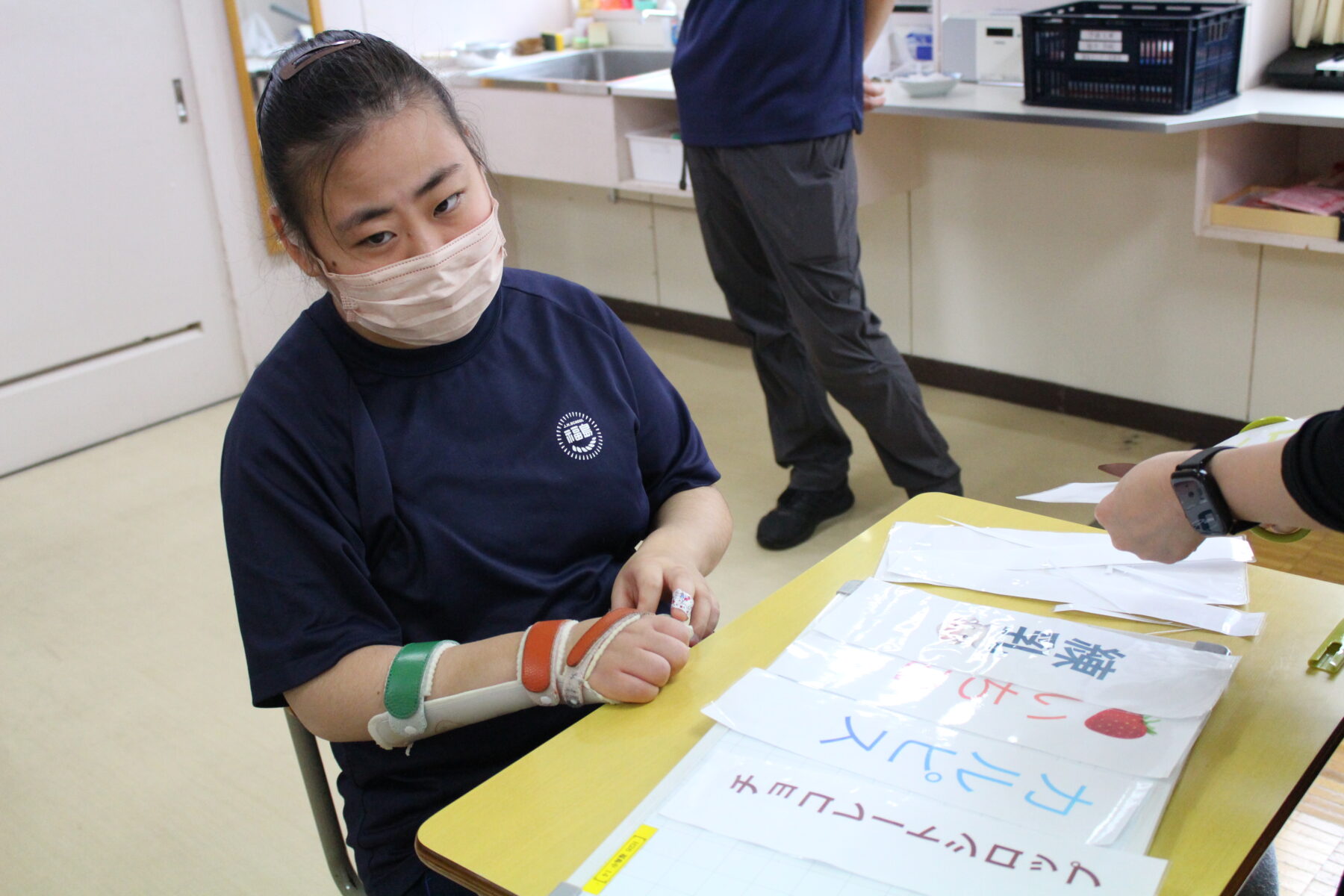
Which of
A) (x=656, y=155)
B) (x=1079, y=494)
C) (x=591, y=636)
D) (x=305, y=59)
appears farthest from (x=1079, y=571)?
(x=656, y=155)

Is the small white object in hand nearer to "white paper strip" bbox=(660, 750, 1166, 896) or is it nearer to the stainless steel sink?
"white paper strip" bbox=(660, 750, 1166, 896)

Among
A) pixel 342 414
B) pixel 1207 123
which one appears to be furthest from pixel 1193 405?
pixel 342 414

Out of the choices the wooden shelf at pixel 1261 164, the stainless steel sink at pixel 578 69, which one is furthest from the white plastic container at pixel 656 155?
the wooden shelf at pixel 1261 164

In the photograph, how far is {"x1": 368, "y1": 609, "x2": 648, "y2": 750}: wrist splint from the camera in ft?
3.23

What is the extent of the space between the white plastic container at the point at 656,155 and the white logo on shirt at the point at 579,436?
2.14m

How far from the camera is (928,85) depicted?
9.05ft

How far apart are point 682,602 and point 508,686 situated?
197 mm

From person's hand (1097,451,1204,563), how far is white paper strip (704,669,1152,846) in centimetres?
21

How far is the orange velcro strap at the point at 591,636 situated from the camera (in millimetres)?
987

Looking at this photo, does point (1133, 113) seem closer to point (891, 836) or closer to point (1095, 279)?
point (1095, 279)

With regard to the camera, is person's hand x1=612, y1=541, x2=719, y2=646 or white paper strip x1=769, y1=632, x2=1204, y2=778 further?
person's hand x1=612, y1=541, x2=719, y2=646

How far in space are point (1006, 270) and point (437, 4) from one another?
2205mm

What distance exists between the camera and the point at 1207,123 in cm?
232

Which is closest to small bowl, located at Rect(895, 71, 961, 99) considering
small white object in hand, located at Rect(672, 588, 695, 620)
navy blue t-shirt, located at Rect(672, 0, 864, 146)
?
navy blue t-shirt, located at Rect(672, 0, 864, 146)
